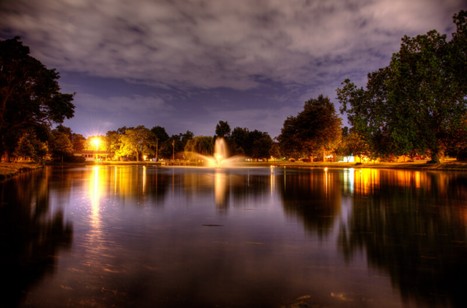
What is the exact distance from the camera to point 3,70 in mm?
38156

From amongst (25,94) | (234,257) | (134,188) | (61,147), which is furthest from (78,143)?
(234,257)

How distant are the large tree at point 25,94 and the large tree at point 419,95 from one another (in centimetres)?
4048

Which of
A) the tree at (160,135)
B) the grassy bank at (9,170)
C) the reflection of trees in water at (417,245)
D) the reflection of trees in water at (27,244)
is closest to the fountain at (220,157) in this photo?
the tree at (160,135)

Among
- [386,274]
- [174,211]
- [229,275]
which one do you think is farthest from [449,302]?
[174,211]

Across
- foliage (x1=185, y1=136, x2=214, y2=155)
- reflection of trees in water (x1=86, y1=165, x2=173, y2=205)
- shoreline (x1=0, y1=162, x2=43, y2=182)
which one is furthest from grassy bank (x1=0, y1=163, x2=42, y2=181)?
foliage (x1=185, y1=136, x2=214, y2=155)

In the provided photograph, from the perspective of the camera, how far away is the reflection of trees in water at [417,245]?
18.2 ft

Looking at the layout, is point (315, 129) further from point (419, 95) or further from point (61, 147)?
point (61, 147)

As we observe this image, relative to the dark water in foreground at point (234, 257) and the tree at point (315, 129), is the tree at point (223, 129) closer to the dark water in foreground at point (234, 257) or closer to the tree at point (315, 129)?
the tree at point (315, 129)

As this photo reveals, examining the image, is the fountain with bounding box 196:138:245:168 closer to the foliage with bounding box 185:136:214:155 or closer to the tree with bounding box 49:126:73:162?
the foliage with bounding box 185:136:214:155

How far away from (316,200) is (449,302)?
12.2m

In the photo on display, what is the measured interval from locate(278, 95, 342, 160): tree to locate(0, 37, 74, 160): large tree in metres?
58.4

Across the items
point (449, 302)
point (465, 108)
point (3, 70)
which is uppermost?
point (3, 70)

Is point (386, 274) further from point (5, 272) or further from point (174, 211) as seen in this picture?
point (174, 211)

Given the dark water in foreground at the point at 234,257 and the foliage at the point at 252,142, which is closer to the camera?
the dark water in foreground at the point at 234,257
